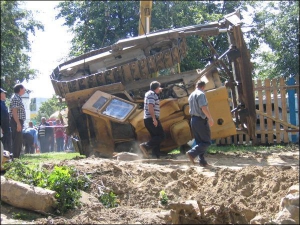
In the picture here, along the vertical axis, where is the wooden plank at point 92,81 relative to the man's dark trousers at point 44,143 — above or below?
above

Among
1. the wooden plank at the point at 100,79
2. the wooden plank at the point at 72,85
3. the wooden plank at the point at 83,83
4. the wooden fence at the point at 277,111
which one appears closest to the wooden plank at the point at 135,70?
the wooden plank at the point at 100,79

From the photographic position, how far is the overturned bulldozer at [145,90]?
12859 millimetres

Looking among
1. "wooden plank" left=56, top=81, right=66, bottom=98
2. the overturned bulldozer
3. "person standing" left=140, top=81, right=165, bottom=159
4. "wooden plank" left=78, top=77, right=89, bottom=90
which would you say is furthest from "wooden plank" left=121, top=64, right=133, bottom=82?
"person standing" left=140, top=81, right=165, bottom=159

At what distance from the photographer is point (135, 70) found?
1380 centimetres

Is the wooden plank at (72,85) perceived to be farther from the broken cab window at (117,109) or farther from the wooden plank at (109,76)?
the broken cab window at (117,109)

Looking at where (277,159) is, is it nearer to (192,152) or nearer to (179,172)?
(192,152)

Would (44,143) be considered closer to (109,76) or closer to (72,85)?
(72,85)

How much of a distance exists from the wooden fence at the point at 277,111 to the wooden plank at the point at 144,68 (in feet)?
12.4

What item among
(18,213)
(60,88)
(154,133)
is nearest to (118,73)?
(60,88)

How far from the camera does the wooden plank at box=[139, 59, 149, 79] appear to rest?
13.8 meters

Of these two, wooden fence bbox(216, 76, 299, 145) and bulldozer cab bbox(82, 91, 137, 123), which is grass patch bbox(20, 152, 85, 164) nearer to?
bulldozer cab bbox(82, 91, 137, 123)

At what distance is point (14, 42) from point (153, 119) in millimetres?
11564

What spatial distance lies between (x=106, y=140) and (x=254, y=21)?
1682 cm

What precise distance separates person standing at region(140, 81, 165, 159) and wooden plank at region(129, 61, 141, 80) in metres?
1.86
